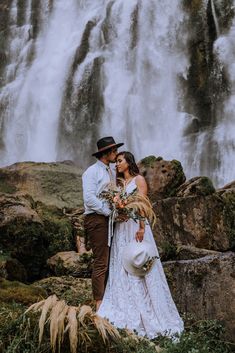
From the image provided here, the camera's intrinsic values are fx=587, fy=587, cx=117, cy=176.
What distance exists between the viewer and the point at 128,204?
617 cm

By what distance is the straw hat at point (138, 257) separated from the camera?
6059 millimetres

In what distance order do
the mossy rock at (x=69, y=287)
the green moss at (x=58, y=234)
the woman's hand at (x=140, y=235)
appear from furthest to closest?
the green moss at (x=58, y=234)
the mossy rock at (x=69, y=287)
the woman's hand at (x=140, y=235)

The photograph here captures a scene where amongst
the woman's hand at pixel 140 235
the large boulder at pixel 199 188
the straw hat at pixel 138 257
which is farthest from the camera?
the large boulder at pixel 199 188

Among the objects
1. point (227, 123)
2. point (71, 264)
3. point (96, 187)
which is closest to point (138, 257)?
point (96, 187)

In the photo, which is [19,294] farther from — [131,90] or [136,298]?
[131,90]

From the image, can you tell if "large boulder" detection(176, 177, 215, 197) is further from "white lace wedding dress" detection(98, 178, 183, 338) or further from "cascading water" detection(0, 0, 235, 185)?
"cascading water" detection(0, 0, 235, 185)

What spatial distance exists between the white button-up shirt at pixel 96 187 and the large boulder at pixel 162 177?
4554 mm

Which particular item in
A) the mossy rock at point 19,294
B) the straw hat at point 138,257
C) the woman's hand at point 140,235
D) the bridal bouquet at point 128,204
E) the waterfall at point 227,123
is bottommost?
the mossy rock at point 19,294

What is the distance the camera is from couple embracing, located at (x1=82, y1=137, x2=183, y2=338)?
236 inches

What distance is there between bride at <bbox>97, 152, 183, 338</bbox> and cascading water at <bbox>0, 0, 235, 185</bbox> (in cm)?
Answer: 1346

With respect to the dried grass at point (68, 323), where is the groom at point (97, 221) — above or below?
above

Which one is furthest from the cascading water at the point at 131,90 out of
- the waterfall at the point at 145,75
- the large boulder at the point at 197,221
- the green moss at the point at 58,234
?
the large boulder at the point at 197,221

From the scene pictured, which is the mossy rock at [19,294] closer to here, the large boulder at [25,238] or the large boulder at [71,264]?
the large boulder at [71,264]

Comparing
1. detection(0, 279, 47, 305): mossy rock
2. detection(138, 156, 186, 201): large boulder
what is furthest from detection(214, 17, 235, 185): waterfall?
detection(0, 279, 47, 305): mossy rock
